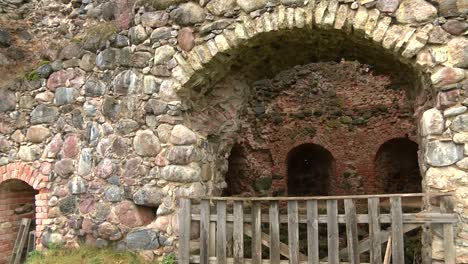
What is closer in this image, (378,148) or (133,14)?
(133,14)

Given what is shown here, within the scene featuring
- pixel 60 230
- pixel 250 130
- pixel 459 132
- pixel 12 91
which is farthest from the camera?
pixel 250 130

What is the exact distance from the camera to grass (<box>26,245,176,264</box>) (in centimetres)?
438

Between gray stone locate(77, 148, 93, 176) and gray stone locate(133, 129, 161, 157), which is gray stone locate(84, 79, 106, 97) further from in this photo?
gray stone locate(133, 129, 161, 157)

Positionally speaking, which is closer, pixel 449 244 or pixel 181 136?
pixel 449 244

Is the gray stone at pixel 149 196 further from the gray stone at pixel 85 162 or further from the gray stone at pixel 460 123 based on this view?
the gray stone at pixel 460 123

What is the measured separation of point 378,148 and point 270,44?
629cm

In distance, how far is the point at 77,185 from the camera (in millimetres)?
4949

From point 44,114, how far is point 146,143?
171 centimetres

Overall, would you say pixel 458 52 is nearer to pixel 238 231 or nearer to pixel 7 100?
pixel 238 231

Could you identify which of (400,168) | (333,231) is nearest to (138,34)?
(333,231)

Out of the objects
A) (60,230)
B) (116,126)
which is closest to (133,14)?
(116,126)

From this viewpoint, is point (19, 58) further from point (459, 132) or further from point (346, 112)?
point (346, 112)

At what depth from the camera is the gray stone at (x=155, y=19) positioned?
14.8ft

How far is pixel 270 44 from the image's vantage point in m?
4.43
